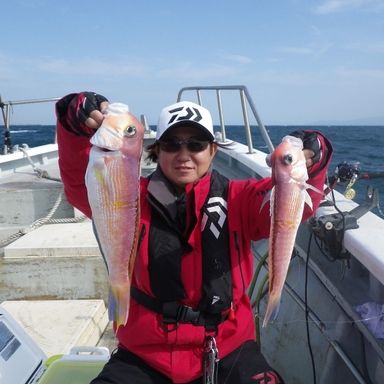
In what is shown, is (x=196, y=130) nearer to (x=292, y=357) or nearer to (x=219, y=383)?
(x=219, y=383)

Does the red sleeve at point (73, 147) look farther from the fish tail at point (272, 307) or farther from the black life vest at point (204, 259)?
the fish tail at point (272, 307)

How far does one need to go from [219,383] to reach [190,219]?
0.94 m

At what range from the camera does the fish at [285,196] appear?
6.90 ft

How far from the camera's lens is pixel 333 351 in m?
3.02

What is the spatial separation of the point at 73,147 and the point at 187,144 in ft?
2.09

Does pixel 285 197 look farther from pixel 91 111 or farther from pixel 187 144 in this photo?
pixel 91 111

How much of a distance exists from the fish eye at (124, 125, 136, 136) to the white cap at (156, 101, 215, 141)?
0.56 metres

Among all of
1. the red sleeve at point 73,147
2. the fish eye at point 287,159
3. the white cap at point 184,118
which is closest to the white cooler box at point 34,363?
the red sleeve at point 73,147

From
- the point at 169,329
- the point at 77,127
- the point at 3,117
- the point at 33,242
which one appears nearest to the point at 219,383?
the point at 169,329

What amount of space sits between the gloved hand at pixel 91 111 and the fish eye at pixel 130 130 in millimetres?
203

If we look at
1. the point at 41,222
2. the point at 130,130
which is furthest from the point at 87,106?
the point at 41,222

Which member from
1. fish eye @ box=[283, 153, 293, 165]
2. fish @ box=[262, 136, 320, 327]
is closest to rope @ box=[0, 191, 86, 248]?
fish @ box=[262, 136, 320, 327]

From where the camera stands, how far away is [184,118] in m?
2.47

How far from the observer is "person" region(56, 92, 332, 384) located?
2.43 metres
